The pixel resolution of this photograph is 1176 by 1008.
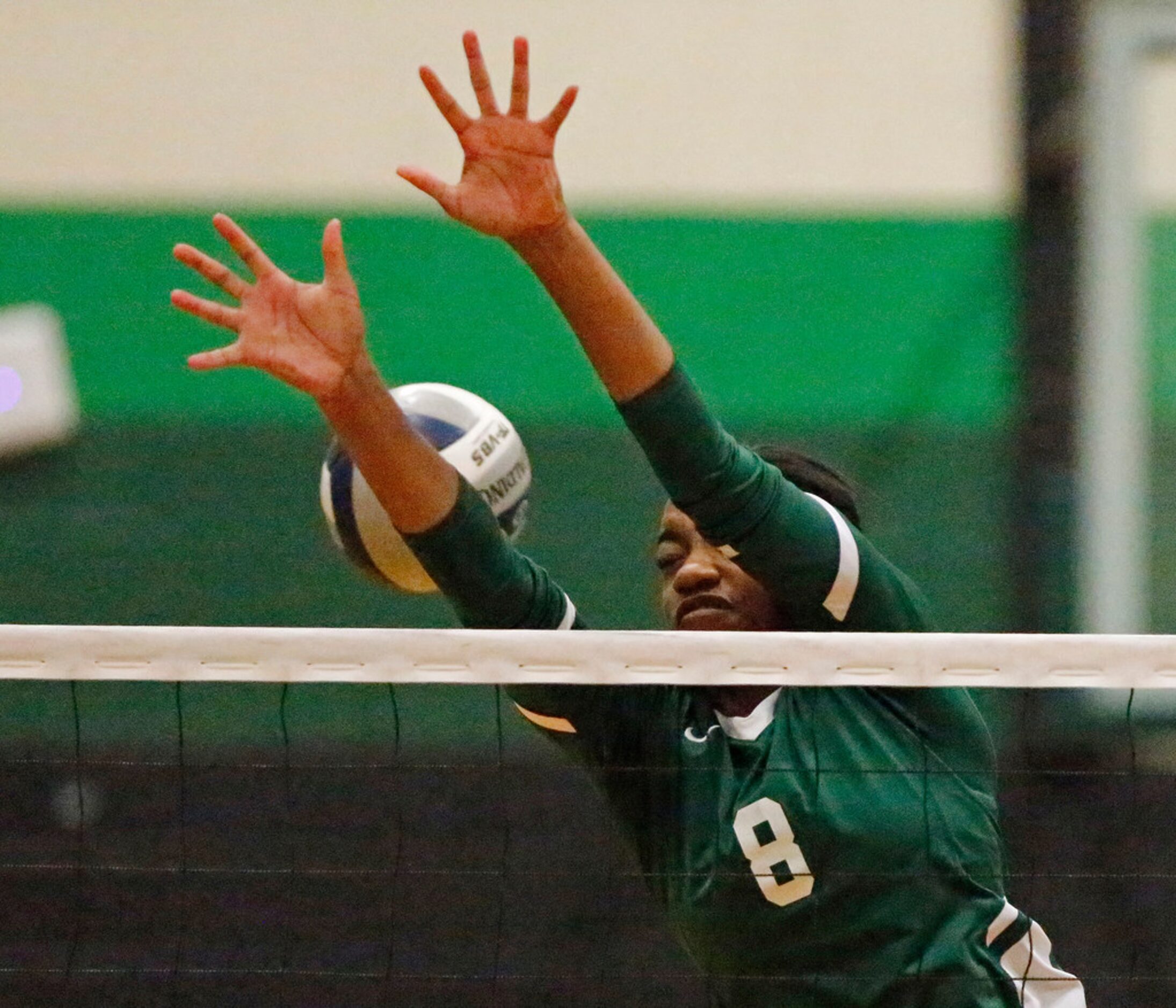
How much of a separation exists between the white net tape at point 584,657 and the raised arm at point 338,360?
163 mm

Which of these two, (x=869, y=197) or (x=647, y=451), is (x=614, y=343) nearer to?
(x=647, y=451)

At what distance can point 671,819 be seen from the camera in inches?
75.8

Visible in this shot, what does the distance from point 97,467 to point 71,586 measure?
36cm

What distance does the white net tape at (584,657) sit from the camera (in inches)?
72.6

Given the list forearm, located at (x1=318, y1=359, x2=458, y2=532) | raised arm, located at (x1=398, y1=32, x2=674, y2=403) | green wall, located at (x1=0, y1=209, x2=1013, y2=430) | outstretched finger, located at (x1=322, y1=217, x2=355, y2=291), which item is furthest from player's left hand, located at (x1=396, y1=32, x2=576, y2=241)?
green wall, located at (x1=0, y1=209, x2=1013, y2=430)

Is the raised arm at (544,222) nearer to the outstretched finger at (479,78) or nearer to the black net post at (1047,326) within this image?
the outstretched finger at (479,78)

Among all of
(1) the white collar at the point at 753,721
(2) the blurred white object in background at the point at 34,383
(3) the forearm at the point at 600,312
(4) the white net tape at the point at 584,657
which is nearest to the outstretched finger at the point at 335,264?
(3) the forearm at the point at 600,312

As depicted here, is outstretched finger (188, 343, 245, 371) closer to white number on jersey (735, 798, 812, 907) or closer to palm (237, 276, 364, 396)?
palm (237, 276, 364, 396)

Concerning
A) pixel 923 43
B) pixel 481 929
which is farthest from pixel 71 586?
pixel 923 43

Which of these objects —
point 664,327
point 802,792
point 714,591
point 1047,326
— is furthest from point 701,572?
point 1047,326

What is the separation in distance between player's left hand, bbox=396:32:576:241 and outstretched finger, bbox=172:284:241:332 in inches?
9.9

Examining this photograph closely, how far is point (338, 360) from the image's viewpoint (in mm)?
1867

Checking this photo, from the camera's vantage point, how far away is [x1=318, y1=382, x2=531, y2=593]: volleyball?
7.85 feet

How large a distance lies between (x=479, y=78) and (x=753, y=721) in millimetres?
811
